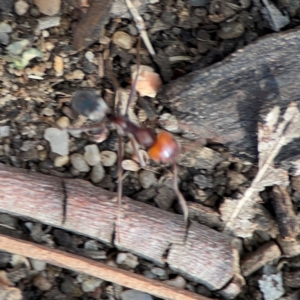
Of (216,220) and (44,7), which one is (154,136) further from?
(44,7)

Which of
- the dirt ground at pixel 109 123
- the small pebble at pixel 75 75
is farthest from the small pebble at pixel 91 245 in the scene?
the small pebble at pixel 75 75

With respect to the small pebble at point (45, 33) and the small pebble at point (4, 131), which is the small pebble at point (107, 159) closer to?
the small pebble at point (4, 131)

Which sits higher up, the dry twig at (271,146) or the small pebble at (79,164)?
the dry twig at (271,146)

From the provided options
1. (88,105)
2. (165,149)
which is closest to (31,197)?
(88,105)

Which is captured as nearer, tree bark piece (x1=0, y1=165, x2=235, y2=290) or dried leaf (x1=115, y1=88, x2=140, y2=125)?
tree bark piece (x1=0, y1=165, x2=235, y2=290)

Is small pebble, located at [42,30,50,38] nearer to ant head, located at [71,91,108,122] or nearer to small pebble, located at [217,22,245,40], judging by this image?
ant head, located at [71,91,108,122]

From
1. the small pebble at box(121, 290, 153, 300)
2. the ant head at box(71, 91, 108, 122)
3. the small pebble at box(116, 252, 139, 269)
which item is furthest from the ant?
the small pebble at box(121, 290, 153, 300)

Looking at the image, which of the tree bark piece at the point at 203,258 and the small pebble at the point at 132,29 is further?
the small pebble at the point at 132,29

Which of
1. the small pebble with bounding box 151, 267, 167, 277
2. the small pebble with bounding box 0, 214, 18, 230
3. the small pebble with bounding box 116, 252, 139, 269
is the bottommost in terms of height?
the small pebble with bounding box 151, 267, 167, 277

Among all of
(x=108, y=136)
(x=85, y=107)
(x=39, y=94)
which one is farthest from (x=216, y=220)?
(x=39, y=94)
